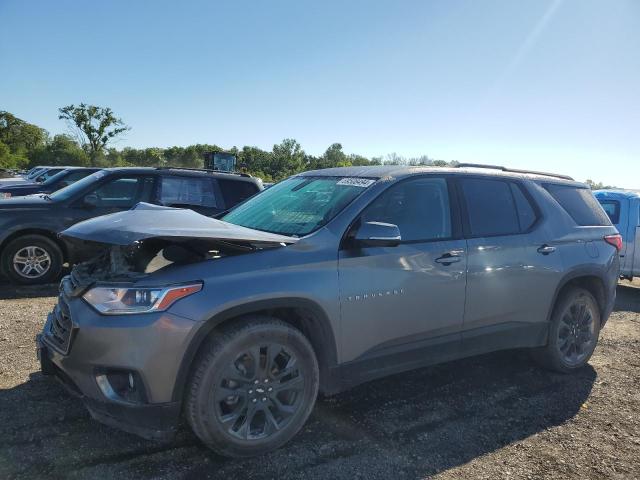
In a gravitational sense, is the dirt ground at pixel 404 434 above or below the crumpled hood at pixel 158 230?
below

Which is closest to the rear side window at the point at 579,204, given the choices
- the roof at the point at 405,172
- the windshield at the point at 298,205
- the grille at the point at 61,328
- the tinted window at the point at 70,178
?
the roof at the point at 405,172

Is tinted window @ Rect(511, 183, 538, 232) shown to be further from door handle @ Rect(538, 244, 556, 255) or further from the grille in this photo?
the grille

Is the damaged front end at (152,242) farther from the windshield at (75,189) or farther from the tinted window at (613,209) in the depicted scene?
the tinted window at (613,209)

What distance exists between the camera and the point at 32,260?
680cm

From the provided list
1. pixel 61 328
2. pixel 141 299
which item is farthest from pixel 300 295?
pixel 61 328

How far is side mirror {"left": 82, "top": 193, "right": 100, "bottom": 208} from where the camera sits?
723cm

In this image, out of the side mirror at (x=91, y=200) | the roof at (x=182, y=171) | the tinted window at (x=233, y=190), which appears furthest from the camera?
the tinted window at (x=233, y=190)

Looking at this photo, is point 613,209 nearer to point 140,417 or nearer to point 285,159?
point 140,417

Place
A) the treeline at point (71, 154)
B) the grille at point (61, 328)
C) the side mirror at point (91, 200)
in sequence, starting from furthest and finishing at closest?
the treeline at point (71, 154) < the side mirror at point (91, 200) < the grille at point (61, 328)

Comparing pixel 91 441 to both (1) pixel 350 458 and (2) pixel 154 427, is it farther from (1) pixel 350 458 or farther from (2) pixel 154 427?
(1) pixel 350 458

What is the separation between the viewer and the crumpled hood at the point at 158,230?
109 inches

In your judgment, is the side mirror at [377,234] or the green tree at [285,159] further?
the green tree at [285,159]

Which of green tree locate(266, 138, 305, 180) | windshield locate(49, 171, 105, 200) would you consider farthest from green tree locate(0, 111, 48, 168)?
windshield locate(49, 171, 105, 200)

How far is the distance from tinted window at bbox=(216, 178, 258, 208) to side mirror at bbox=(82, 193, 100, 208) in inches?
71.3
